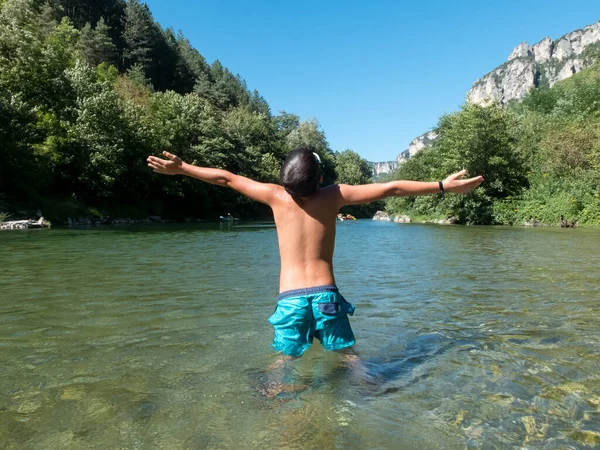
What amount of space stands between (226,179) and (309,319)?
1.38 m

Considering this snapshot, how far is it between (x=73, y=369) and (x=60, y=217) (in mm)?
32306

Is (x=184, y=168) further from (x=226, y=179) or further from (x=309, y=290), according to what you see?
(x=309, y=290)

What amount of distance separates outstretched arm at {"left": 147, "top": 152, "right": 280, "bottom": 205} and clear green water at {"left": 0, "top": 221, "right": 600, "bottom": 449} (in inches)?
62.5

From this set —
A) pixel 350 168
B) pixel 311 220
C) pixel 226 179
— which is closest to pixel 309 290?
pixel 311 220

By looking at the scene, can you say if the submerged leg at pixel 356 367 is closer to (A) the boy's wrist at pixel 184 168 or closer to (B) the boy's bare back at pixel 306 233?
(B) the boy's bare back at pixel 306 233

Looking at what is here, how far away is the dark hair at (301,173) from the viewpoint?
3404 mm

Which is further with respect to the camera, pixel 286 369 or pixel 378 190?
pixel 286 369

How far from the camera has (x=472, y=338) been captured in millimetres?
5078

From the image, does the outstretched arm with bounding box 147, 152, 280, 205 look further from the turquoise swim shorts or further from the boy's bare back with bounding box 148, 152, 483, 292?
the turquoise swim shorts

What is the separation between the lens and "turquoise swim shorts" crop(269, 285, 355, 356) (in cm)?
352

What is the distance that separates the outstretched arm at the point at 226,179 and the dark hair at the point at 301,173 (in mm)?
186

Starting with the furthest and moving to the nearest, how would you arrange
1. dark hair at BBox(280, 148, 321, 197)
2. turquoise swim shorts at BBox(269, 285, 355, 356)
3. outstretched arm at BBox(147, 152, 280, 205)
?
outstretched arm at BBox(147, 152, 280, 205) < turquoise swim shorts at BBox(269, 285, 355, 356) < dark hair at BBox(280, 148, 321, 197)

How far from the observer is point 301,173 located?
11.2ft

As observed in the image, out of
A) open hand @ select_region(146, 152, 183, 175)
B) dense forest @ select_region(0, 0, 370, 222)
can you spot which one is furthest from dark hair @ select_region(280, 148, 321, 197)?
dense forest @ select_region(0, 0, 370, 222)
